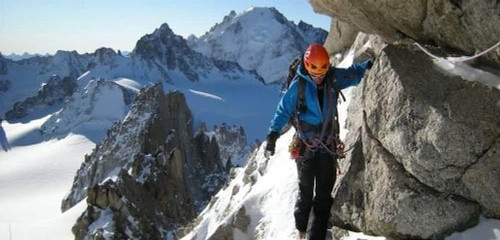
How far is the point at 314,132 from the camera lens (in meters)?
8.91

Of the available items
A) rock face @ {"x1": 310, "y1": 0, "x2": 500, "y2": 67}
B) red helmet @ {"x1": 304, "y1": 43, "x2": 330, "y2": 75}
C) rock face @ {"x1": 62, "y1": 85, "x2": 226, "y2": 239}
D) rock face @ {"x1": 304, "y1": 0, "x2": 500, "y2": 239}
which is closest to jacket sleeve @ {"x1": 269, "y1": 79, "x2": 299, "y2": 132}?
red helmet @ {"x1": 304, "y1": 43, "x2": 330, "y2": 75}

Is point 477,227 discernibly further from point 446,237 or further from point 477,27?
point 477,27

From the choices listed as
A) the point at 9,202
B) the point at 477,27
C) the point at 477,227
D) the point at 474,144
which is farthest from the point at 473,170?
the point at 9,202

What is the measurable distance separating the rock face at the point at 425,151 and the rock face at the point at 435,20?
44 cm

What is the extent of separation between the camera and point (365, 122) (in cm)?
916

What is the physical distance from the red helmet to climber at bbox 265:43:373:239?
0.06 meters

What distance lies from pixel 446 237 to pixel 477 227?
17.9 inches

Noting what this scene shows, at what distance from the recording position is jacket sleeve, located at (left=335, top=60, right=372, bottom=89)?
921 centimetres

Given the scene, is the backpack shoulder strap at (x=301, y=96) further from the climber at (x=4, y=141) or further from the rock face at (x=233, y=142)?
the climber at (x=4, y=141)

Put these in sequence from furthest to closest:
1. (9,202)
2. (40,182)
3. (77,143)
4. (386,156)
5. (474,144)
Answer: (77,143) < (40,182) < (9,202) < (386,156) < (474,144)

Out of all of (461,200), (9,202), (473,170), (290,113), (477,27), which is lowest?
(9,202)

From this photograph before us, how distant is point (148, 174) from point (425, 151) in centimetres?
4534

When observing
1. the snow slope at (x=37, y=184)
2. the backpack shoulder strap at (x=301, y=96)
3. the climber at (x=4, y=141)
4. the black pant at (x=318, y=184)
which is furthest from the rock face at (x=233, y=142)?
the backpack shoulder strap at (x=301, y=96)

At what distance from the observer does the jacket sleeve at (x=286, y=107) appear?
884cm
